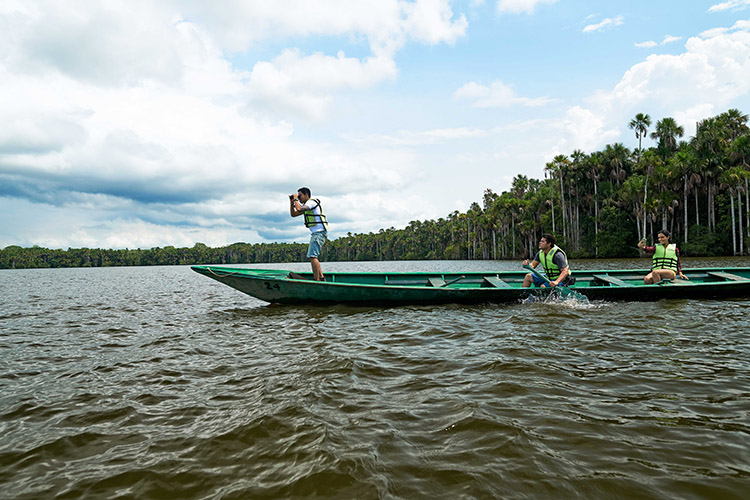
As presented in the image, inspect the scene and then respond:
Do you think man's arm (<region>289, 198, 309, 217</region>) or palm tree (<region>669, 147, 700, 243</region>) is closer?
man's arm (<region>289, 198, 309, 217</region>)

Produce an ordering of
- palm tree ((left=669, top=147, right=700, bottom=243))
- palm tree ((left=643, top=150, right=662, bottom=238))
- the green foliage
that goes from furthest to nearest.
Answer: the green foliage < palm tree ((left=643, top=150, right=662, bottom=238)) < palm tree ((left=669, top=147, right=700, bottom=243))

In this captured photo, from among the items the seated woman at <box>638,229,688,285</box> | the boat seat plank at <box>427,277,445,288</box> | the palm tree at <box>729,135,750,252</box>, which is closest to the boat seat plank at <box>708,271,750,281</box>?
the seated woman at <box>638,229,688,285</box>

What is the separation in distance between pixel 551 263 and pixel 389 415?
7.89m

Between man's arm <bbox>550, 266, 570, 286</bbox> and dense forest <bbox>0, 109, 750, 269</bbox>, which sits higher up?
dense forest <bbox>0, 109, 750, 269</bbox>

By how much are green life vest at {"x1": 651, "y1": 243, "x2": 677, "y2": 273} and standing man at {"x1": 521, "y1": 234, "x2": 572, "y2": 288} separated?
3.15 metres

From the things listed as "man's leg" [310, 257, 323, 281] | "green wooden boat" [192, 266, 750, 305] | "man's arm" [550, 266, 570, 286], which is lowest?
"green wooden boat" [192, 266, 750, 305]

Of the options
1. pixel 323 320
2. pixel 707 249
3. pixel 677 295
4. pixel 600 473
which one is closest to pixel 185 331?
pixel 323 320

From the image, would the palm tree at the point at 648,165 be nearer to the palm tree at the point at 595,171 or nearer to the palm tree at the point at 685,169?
the palm tree at the point at 685,169

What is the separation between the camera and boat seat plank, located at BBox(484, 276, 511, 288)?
11.2 metres

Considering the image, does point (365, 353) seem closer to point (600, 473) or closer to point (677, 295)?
point (600, 473)

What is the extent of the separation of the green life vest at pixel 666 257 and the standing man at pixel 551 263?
3.15m

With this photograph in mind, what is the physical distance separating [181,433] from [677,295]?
11.6m

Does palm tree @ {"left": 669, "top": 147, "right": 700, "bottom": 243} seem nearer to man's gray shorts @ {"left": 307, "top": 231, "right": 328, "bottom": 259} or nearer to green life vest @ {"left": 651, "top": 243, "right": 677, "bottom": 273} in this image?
green life vest @ {"left": 651, "top": 243, "right": 677, "bottom": 273}

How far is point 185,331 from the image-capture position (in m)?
8.02
